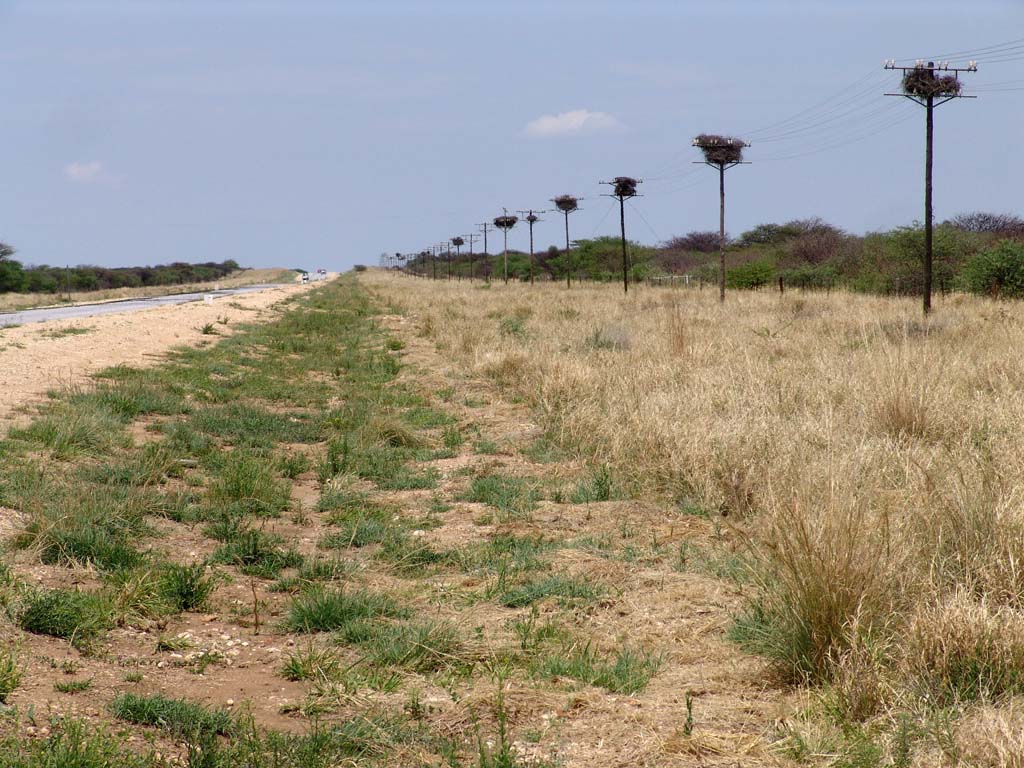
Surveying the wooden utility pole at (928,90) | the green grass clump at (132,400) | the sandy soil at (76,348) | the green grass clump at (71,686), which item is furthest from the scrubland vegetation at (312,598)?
the wooden utility pole at (928,90)

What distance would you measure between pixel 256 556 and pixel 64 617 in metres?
1.58

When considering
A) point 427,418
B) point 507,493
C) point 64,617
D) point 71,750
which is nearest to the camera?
point 71,750

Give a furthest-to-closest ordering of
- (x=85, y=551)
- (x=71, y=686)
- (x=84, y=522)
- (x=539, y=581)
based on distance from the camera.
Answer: (x=84, y=522) < (x=85, y=551) < (x=539, y=581) < (x=71, y=686)

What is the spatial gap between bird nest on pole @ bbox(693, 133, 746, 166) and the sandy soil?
19373mm

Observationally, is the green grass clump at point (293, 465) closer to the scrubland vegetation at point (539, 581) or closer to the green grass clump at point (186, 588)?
the scrubland vegetation at point (539, 581)

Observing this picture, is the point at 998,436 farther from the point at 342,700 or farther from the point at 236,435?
the point at 236,435

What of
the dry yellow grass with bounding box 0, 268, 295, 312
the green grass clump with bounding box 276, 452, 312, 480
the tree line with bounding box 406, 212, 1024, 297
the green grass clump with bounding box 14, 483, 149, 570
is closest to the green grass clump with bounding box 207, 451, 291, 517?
the green grass clump with bounding box 276, 452, 312, 480

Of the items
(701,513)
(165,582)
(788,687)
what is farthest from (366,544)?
(788,687)

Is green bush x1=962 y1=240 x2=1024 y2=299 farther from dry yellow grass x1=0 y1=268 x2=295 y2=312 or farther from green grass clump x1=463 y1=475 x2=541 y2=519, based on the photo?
dry yellow grass x1=0 y1=268 x2=295 y2=312

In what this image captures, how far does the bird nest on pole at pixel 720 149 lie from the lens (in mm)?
37594

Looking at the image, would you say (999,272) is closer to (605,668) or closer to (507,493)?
(507,493)

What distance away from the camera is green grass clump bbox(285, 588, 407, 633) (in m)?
4.73

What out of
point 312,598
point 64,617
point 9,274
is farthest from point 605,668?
point 9,274

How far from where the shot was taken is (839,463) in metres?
5.40
